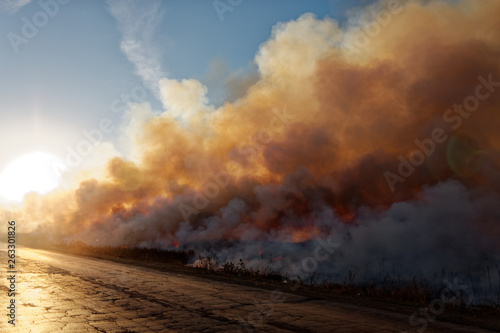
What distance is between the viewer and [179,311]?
278 inches

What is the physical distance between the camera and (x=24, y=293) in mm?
9172

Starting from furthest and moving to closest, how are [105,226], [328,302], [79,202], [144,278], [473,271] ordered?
[79,202], [105,226], [473,271], [144,278], [328,302]

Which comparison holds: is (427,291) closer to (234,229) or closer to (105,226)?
(234,229)

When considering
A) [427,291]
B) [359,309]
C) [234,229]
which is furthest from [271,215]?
[359,309]

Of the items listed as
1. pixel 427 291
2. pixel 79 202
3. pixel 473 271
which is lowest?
Answer: pixel 473 271

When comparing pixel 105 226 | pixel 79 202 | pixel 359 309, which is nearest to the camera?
pixel 359 309

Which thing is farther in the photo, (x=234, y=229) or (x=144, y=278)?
(x=234, y=229)

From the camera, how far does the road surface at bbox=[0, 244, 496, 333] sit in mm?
5996

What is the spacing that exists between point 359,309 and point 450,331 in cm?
220

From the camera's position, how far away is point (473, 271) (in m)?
22.7

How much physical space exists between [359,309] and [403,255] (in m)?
19.6

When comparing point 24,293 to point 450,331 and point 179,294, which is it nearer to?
point 179,294

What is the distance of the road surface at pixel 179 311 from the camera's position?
6.00 m

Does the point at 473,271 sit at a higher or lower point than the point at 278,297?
lower
